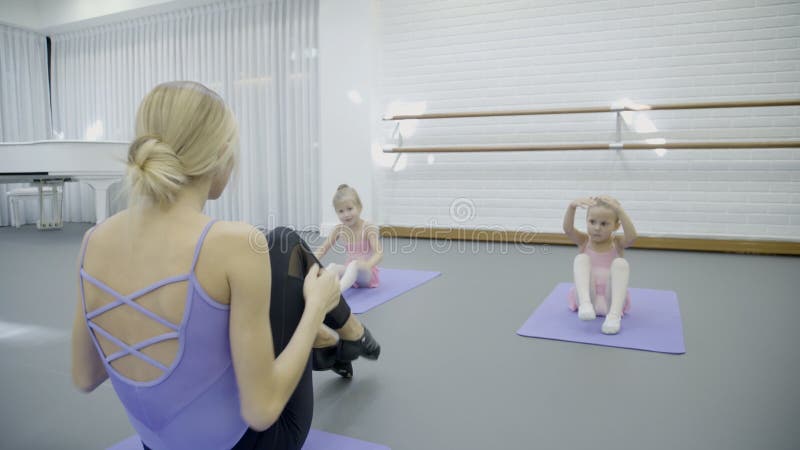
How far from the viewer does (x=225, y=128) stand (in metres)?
0.82

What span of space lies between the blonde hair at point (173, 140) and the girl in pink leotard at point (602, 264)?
1733 mm

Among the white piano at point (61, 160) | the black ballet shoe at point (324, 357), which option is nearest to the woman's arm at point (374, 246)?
the black ballet shoe at point (324, 357)

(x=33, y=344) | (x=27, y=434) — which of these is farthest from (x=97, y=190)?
(x=27, y=434)

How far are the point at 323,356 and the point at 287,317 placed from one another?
0.47 m

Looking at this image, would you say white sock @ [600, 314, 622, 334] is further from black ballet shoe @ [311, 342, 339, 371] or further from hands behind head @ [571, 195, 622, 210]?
black ballet shoe @ [311, 342, 339, 371]

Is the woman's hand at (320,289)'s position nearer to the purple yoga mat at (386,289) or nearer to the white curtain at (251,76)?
the purple yoga mat at (386,289)

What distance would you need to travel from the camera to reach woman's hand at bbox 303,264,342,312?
3.17 feet

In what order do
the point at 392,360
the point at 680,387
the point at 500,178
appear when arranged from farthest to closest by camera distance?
the point at 500,178
the point at 392,360
the point at 680,387

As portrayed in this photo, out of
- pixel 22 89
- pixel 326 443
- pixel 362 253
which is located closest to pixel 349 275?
pixel 362 253

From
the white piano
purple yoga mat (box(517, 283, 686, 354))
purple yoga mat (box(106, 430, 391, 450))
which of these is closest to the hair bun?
purple yoga mat (box(106, 430, 391, 450))

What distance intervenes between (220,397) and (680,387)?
52.9 inches

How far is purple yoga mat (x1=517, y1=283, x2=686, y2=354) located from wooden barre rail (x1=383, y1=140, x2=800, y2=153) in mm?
1660

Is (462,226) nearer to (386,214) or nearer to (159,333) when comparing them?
(386,214)

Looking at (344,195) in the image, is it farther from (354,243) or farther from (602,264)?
(602,264)
